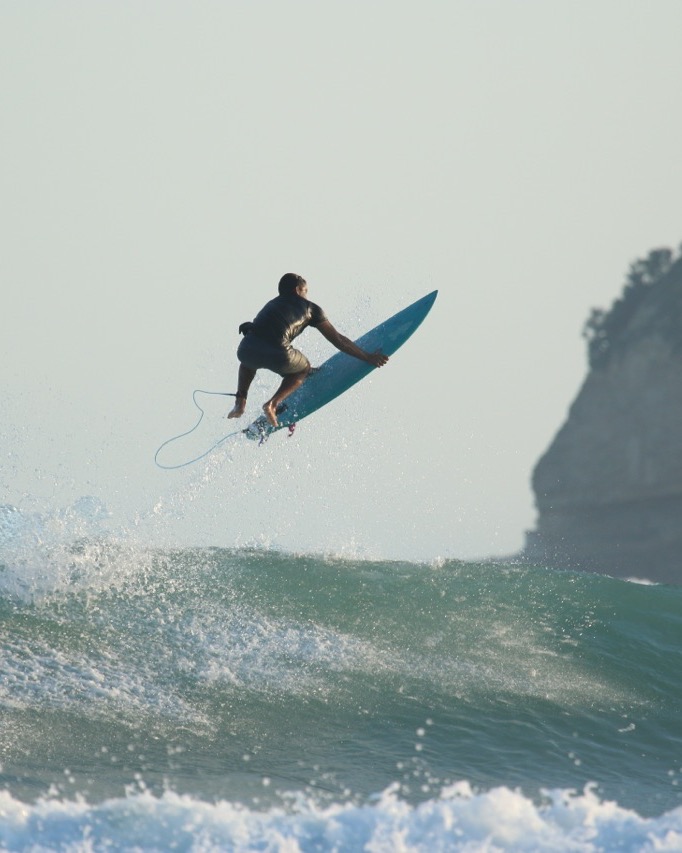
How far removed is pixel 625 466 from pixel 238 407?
40.2 m

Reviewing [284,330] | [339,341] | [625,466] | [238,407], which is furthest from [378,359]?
[625,466]

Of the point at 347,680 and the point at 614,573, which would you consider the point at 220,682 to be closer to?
the point at 347,680

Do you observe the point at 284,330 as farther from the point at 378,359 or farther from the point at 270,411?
the point at 378,359

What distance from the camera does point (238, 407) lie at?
36.0 feet

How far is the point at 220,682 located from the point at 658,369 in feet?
145

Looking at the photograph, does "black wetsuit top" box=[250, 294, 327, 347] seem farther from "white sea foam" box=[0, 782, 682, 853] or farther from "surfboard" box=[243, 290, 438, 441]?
"white sea foam" box=[0, 782, 682, 853]

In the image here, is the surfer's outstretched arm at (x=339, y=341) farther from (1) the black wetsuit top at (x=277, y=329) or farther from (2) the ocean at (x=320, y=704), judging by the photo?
(2) the ocean at (x=320, y=704)

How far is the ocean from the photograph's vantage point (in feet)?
21.9

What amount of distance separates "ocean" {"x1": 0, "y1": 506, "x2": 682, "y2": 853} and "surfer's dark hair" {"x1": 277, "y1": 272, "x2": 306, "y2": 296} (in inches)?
115

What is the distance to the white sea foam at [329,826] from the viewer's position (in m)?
6.35

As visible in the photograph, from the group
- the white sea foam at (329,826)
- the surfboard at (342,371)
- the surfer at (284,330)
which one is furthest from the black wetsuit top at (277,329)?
the white sea foam at (329,826)

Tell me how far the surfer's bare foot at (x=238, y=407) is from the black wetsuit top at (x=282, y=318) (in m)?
0.79

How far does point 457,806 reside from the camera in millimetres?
6895

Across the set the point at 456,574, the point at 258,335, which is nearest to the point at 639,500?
the point at 456,574
